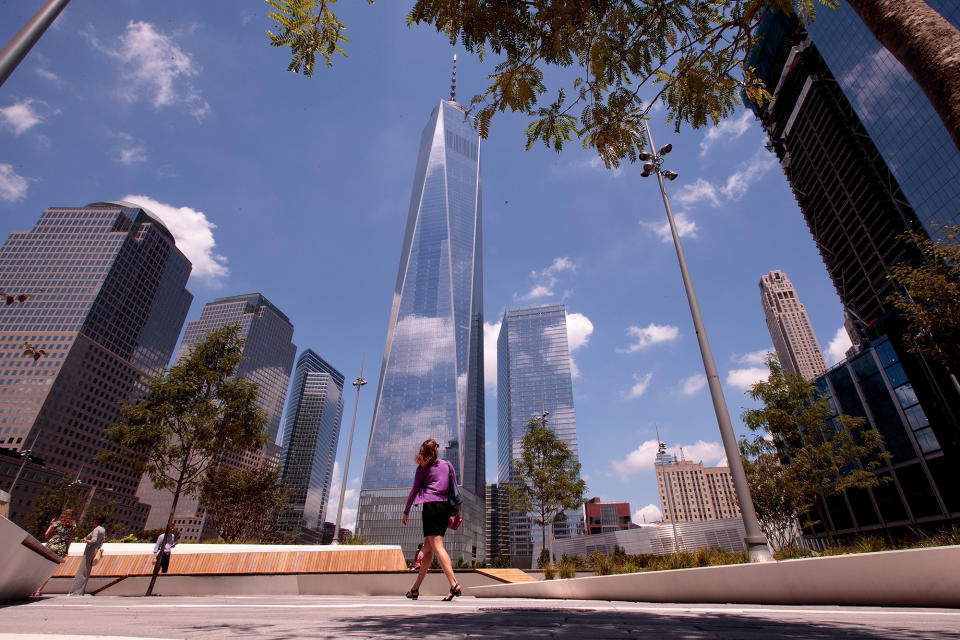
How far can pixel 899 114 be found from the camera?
41.7 meters

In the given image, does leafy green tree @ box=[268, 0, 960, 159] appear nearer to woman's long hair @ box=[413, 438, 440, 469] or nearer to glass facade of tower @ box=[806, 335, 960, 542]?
woman's long hair @ box=[413, 438, 440, 469]

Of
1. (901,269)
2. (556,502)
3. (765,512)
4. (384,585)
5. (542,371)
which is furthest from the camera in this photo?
(542,371)

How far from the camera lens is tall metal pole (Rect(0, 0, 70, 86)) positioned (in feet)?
13.1

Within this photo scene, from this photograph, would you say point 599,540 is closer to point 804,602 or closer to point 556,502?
point 556,502

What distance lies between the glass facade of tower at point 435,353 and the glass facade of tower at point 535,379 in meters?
22.2

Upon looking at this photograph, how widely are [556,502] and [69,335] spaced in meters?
153

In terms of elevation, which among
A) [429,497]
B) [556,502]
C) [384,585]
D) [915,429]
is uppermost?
[915,429]

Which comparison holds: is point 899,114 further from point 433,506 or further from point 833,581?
point 433,506

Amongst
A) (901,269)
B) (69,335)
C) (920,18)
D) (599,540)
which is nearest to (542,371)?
(599,540)

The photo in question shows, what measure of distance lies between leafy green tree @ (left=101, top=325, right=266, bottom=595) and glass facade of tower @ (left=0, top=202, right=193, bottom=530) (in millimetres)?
129122

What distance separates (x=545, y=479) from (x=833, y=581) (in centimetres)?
2149

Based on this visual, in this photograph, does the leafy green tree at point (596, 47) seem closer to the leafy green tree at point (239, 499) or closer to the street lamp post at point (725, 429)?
the street lamp post at point (725, 429)

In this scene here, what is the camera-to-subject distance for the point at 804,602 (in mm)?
4613

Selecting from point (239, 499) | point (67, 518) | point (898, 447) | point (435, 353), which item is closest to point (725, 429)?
point (67, 518)
